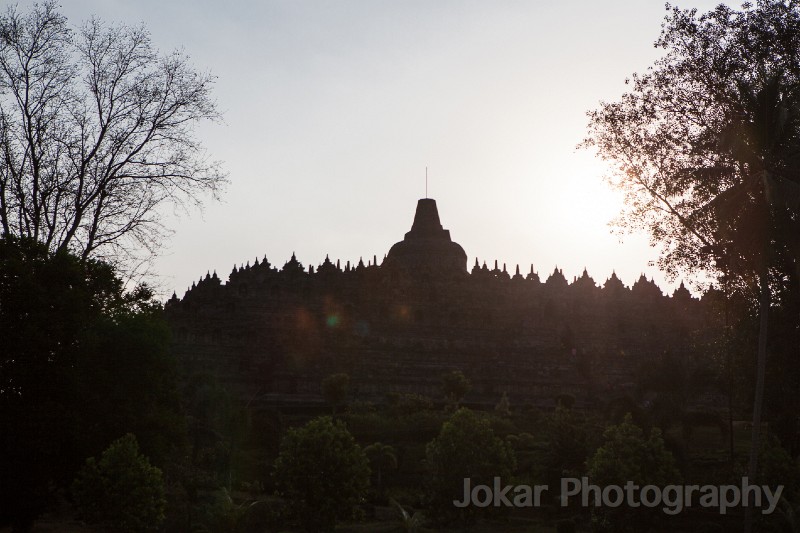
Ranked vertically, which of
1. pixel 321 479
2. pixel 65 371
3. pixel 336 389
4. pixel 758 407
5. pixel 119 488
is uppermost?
pixel 336 389

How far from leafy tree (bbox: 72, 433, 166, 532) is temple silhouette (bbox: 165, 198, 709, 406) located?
2700cm

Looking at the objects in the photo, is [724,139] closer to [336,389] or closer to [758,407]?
[758,407]

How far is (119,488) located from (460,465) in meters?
9.56

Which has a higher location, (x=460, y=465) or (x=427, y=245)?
(x=427, y=245)

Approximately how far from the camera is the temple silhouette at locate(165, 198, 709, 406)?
56375 mm

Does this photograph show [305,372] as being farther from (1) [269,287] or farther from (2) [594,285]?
(2) [594,285]

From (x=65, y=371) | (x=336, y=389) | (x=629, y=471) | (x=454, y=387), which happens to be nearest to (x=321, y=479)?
(x=65, y=371)

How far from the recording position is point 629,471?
26.1m

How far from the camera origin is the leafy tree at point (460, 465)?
27.4m

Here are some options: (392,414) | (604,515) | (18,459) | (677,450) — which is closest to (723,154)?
(604,515)

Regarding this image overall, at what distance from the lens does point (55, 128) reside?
22219 millimetres

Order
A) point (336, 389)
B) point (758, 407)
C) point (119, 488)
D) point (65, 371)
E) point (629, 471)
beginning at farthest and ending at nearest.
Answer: point (336, 389)
point (629, 471)
point (65, 371)
point (119, 488)
point (758, 407)

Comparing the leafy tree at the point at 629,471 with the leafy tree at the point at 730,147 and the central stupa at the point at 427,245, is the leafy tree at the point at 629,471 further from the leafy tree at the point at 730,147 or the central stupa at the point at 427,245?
the central stupa at the point at 427,245

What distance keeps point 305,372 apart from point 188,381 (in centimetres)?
1397
